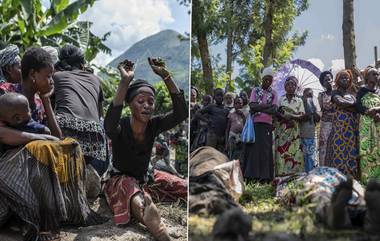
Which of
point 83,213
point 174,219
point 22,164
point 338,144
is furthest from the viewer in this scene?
point 174,219

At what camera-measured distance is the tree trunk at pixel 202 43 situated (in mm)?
1974

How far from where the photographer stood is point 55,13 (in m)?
6.96

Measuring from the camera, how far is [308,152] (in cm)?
239

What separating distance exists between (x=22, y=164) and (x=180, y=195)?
103 centimetres

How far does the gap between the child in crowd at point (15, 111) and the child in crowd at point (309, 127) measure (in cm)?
123

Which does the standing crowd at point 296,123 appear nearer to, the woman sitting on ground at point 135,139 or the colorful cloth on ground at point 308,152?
the colorful cloth on ground at point 308,152

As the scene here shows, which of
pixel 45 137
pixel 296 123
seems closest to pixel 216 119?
pixel 296 123

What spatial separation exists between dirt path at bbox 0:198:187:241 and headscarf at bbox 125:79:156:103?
63cm

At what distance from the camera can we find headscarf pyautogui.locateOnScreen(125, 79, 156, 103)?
9.16 feet

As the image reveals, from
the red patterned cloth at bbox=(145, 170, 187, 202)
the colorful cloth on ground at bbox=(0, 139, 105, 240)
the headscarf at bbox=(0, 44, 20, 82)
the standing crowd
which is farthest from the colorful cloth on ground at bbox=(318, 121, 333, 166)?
the headscarf at bbox=(0, 44, 20, 82)

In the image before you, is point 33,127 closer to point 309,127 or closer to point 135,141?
point 135,141

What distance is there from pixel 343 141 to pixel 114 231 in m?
1.19

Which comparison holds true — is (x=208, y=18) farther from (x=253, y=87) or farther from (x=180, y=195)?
(x=180, y=195)

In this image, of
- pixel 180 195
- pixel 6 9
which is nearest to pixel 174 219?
pixel 180 195
